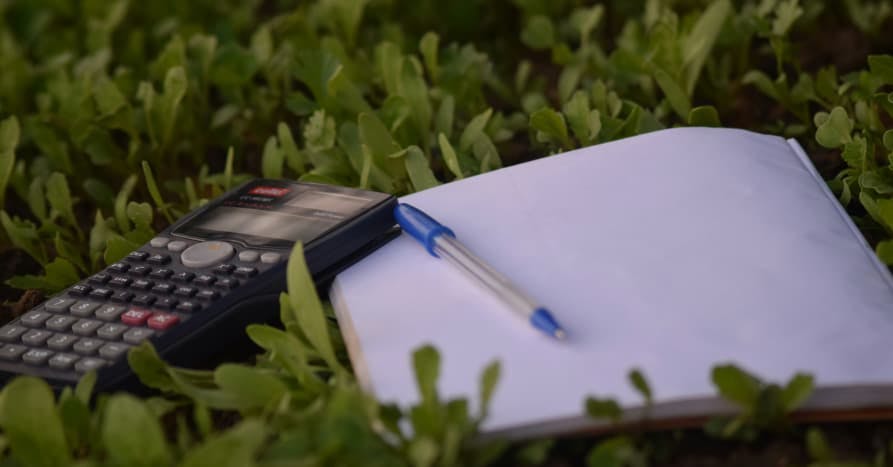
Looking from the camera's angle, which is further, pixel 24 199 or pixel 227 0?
pixel 227 0

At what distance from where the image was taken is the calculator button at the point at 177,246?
3.26 feet

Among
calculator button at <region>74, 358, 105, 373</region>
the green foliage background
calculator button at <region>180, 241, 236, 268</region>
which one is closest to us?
the green foliage background

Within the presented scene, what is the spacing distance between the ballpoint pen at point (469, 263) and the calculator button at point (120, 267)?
0.25m

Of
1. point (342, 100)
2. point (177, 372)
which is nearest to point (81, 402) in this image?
point (177, 372)

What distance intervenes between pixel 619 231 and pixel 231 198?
0.40 meters

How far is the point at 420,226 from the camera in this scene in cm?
93

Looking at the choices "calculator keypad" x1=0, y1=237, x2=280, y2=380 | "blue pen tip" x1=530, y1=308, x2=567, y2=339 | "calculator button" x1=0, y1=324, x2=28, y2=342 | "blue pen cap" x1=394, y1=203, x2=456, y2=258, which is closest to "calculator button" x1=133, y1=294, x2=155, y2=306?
"calculator keypad" x1=0, y1=237, x2=280, y2=380

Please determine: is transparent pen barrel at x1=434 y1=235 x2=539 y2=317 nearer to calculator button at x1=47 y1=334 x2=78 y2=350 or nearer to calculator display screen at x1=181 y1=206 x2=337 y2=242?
calculator display screen at x1=181 y1=206 x2=337 y2=242

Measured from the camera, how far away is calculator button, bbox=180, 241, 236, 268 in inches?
37.3

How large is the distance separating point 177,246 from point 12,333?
0.16 m

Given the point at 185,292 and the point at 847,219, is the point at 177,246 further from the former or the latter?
the point at 847,219

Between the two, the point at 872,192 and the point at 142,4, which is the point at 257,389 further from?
the point at 142,4

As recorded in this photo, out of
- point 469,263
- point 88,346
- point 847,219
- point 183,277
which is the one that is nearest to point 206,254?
point 183,277

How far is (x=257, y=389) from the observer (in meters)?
0.82
